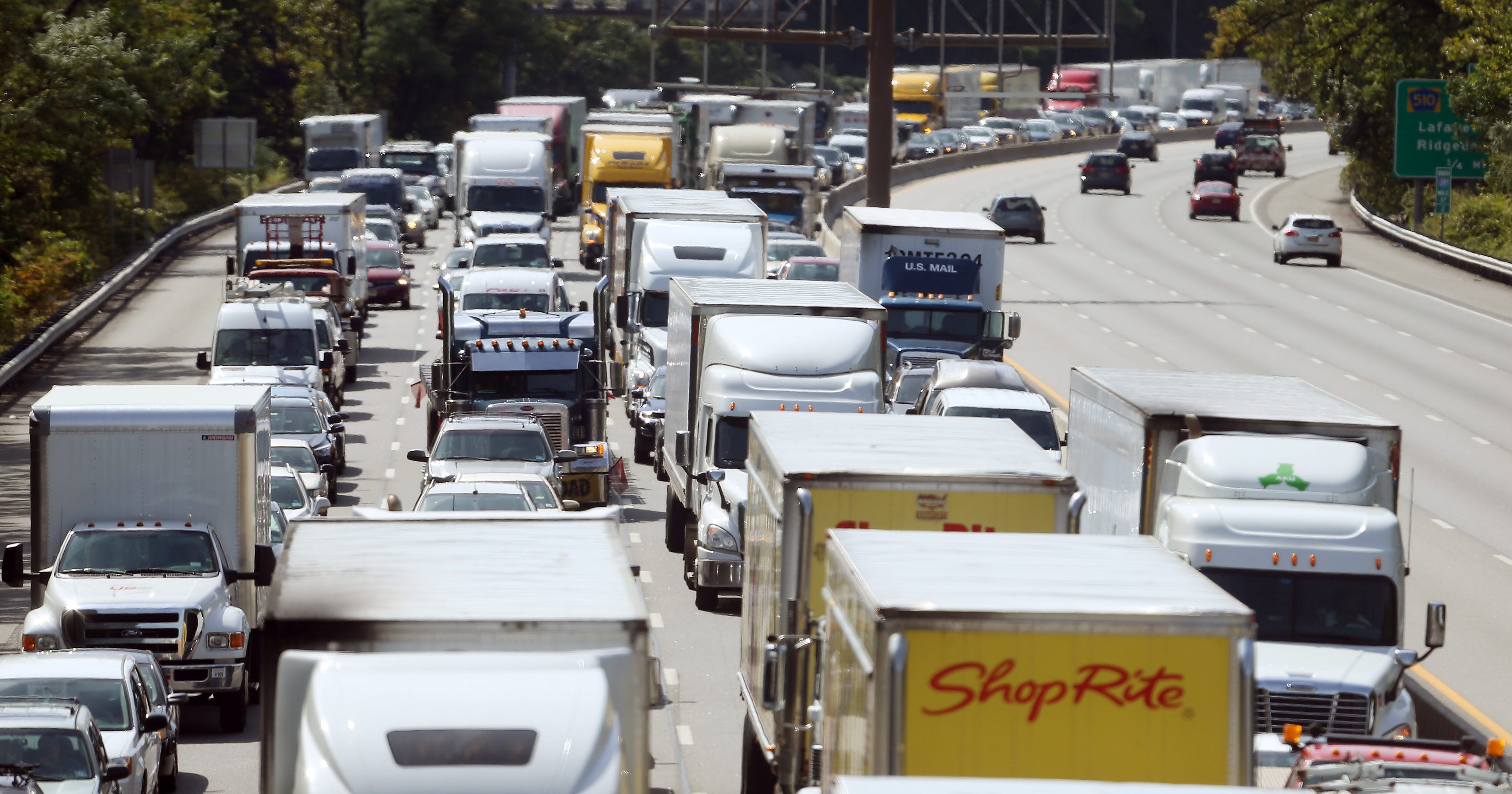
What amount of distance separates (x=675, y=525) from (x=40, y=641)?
9.53 m

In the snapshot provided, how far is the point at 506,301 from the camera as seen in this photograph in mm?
38344

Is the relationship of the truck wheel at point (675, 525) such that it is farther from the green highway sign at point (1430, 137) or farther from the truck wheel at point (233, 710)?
the green highway sign at point (1430, 137)

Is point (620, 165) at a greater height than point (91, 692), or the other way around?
point (620, 165)

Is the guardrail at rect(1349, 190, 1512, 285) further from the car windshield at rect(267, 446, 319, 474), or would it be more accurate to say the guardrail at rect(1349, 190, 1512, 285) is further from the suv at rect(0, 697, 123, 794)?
the suv at rect(0, 697, 123, 794)

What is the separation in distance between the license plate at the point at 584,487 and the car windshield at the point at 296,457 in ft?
10.9

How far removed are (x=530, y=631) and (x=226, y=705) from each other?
10.1m

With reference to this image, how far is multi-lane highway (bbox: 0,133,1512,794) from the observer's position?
20266 mm

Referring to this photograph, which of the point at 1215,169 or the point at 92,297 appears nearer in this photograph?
the point at 92,297

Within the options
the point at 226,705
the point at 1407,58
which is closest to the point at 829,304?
the point at 226,705

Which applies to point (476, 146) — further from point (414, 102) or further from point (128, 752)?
point (414, 102)

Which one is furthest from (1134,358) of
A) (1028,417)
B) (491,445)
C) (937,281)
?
(491,445)

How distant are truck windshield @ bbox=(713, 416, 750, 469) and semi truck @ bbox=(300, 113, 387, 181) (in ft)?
170

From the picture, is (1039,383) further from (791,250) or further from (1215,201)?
(1215,201)

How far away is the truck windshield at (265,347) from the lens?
3378 centimetres
